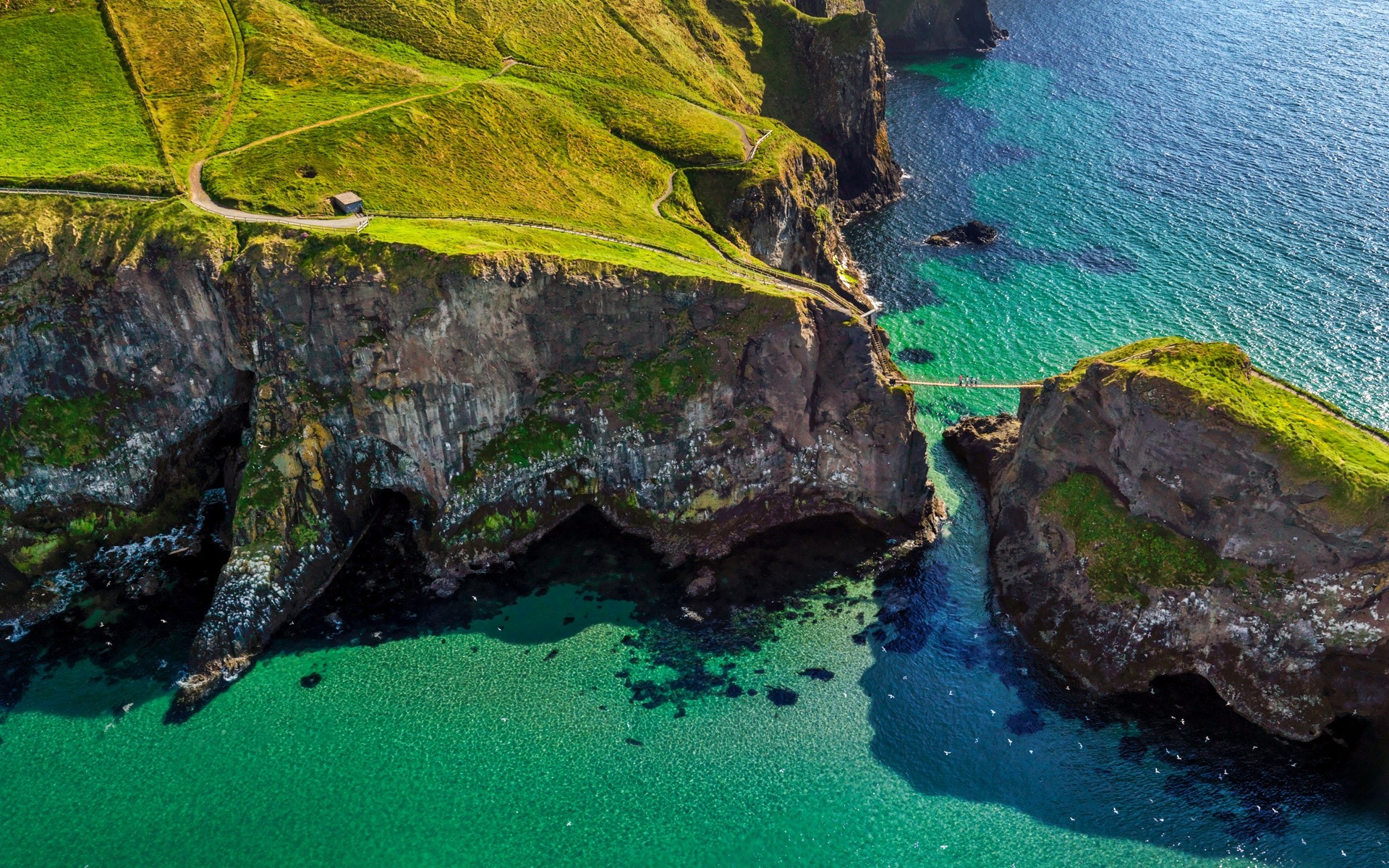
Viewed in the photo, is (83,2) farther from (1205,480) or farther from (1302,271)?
(1302,271)

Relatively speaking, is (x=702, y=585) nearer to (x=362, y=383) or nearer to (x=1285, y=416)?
(x=362, y=383)

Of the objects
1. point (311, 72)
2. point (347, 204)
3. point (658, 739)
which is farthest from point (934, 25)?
point (658, 739)

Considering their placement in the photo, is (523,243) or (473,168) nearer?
→ (523,243)

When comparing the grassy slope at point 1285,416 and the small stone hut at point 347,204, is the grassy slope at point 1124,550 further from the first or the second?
the small stone hut at point 347,204

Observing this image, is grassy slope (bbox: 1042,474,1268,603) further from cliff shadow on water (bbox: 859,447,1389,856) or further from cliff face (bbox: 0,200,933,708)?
cliff face (bbox: 0,200,933,708)

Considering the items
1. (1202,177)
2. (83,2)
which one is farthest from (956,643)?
(83,2)

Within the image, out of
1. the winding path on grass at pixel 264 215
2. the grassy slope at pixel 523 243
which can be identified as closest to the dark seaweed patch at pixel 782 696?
the grassy slope at pixel 523 243
